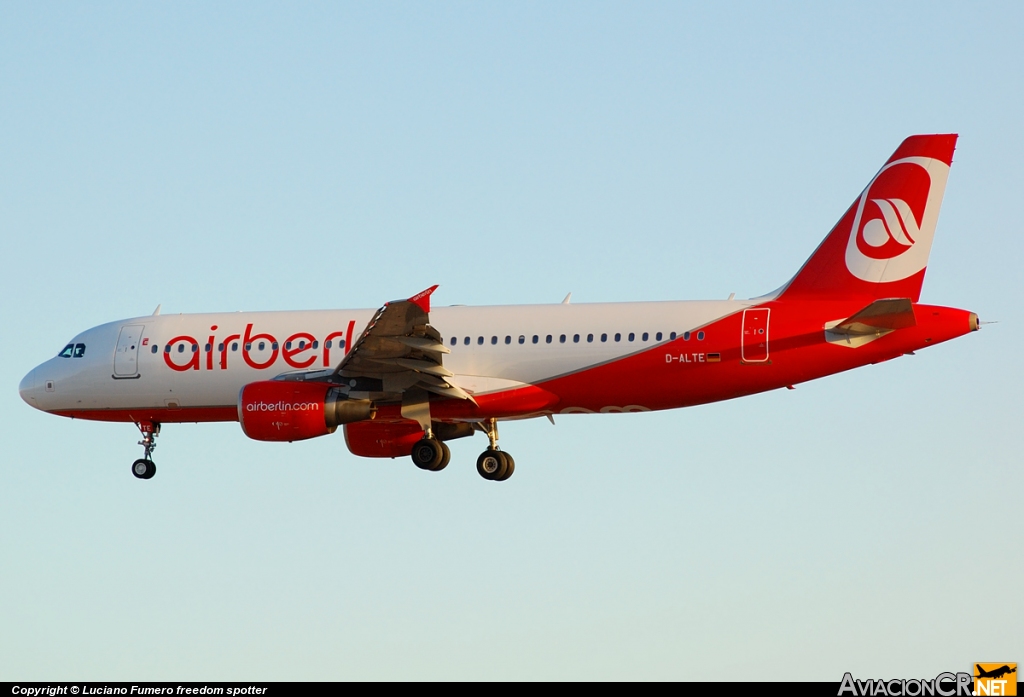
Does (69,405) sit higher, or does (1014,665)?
(69,405)

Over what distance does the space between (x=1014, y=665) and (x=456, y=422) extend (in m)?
18.7

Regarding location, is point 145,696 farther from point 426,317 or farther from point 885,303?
point 885,303

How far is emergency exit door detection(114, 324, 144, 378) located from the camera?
1634 inches

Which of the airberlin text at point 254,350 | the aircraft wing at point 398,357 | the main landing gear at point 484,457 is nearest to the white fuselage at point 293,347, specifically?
the airberlin text at point 254,350

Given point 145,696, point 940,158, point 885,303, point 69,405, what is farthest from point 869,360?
point 69,405

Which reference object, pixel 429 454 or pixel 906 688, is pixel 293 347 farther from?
pixel 906 688

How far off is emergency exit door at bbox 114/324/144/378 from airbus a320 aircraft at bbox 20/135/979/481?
466 millimetres

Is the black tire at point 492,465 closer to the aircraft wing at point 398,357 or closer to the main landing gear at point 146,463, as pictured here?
the aircraft wing at point 398,357

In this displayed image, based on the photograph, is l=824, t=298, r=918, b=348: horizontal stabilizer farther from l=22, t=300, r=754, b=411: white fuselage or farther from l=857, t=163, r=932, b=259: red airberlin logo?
l=22, t=300, r=754, b=411: white fuselage

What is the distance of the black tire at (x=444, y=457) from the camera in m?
40.4

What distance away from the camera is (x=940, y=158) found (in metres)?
36.8

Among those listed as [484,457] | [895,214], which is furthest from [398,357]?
[895,214]

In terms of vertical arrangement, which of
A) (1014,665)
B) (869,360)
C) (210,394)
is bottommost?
(1014,665)

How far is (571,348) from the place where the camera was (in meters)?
38.0
